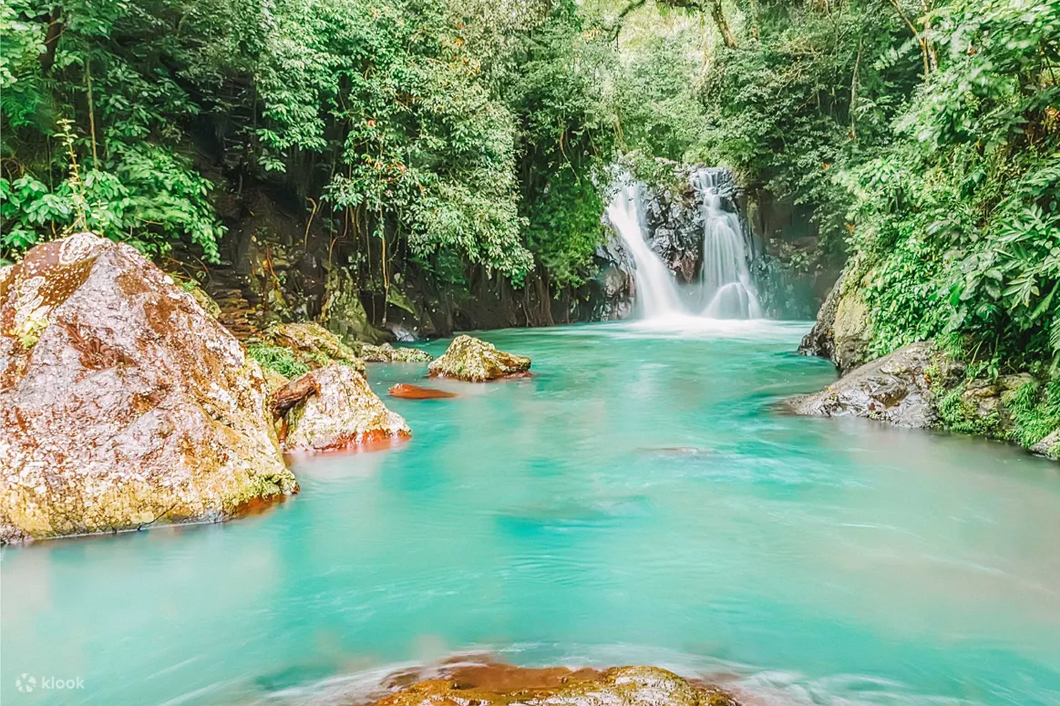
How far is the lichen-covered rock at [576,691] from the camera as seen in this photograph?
227cm

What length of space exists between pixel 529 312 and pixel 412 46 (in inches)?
373

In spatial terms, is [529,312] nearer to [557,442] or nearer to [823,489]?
[557,442]

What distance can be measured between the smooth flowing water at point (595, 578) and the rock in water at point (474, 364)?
12.7 feet

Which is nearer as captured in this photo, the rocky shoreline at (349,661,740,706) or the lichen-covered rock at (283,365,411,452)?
the rocky shoreline at (349,661,740,706)

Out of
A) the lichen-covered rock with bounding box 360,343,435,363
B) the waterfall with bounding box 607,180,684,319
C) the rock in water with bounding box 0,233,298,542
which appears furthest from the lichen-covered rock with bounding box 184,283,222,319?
the waterfall with bounding box 607,180,684,319

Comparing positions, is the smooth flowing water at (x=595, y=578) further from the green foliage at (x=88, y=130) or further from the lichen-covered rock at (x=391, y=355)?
the lichen-covered rock at (x=391, y=355)

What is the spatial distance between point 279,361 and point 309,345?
3.37ft

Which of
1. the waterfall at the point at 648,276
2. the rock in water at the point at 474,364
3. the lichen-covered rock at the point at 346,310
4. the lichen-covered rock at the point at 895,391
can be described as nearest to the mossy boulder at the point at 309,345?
the rock in water at the point at 474,364

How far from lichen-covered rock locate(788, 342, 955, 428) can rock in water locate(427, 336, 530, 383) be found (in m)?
4.41

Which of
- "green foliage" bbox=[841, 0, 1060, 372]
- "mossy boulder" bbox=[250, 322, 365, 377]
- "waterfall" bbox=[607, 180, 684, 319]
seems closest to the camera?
"green foliage" bbox=[841, 0, 1060, 372]

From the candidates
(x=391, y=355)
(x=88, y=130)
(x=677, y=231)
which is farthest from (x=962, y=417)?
(x=677, y=231)

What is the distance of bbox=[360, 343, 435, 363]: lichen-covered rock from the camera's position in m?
12.2

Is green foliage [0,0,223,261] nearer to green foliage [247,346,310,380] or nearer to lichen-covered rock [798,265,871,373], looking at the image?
green foliage [247,346,310,380]

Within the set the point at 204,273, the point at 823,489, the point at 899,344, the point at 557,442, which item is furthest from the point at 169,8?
the point at 899,344
